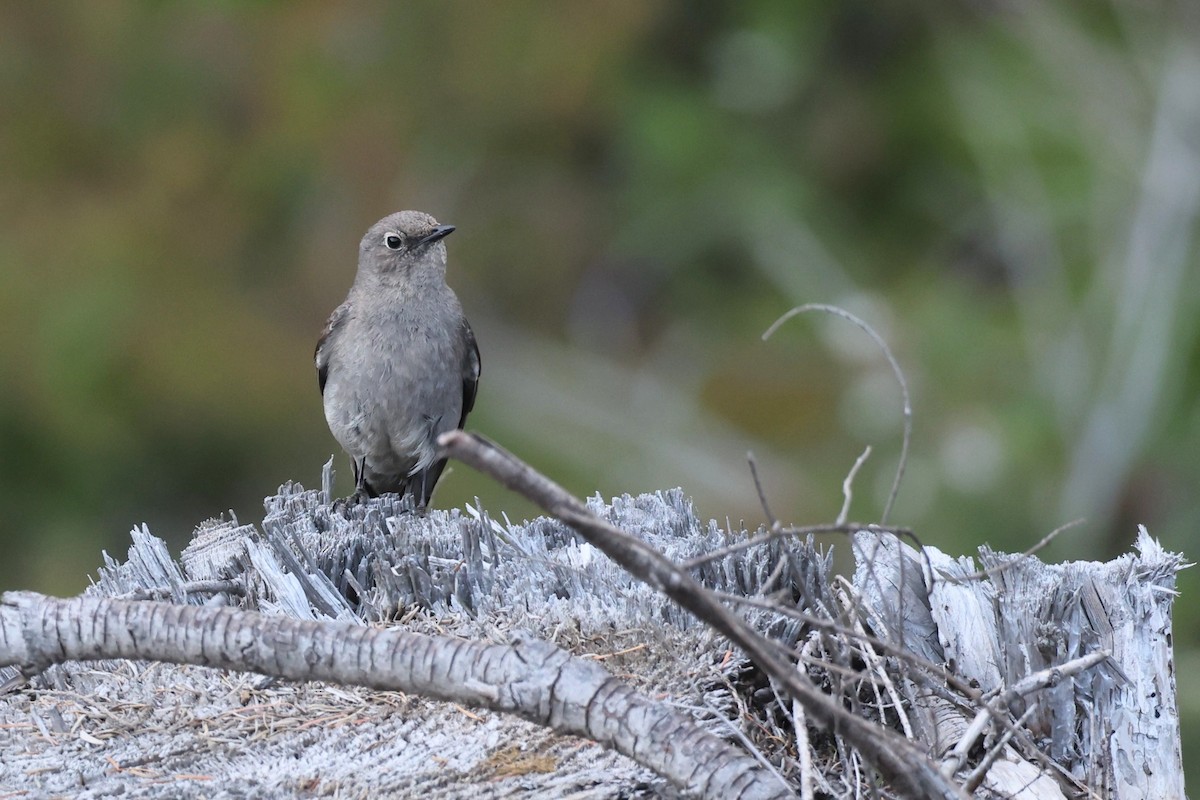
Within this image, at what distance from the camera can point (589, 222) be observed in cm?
1167

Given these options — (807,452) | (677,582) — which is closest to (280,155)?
(807,452)

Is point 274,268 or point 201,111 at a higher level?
point 201,111

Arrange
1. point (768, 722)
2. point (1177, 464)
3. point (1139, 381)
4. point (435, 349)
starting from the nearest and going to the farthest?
1. point (768, 722)
2. point (435, 349)
3. point (1177, 464)
4. point (1139, 381)

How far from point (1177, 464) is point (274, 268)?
271 inches

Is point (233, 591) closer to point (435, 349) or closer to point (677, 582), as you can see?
point (677, 582)

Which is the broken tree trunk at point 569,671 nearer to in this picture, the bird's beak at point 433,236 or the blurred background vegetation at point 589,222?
the bird's beak at point 433,236

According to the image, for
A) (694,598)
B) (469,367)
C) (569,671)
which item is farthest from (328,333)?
(694,598)

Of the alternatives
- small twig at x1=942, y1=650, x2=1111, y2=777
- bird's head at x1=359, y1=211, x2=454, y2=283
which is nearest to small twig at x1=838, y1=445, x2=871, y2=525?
small twig at x1=942, y1=650, x2=1111, y2=777

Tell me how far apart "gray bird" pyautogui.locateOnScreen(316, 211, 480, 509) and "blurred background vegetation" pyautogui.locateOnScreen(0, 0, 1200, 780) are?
3.03 meters

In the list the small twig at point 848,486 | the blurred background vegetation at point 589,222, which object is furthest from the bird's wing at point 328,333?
the small twig at point 848,486

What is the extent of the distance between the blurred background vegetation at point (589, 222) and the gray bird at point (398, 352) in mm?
3028

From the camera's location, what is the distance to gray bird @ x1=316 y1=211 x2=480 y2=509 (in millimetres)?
6258

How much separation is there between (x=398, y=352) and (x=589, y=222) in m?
Answer: 5.65

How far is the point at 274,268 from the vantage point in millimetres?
10766
